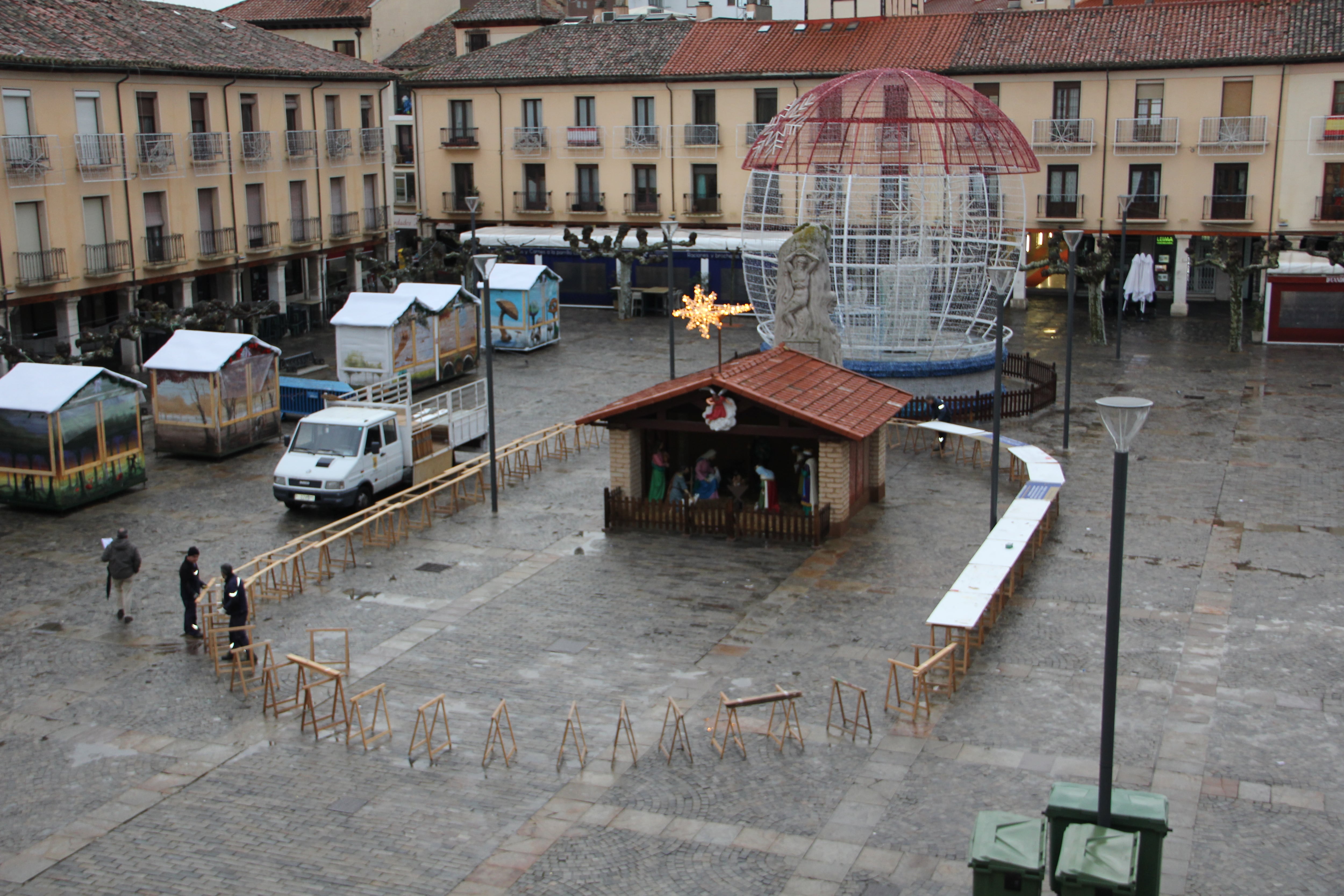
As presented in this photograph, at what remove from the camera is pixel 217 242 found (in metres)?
43.2

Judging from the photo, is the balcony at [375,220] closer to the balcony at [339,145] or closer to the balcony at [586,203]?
the balcony at [339,145]

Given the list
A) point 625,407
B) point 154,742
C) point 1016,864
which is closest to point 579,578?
point 625,407

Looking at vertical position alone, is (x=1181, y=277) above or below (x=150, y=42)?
below

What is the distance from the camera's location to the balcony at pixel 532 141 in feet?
173

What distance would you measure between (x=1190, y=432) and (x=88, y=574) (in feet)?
71.7

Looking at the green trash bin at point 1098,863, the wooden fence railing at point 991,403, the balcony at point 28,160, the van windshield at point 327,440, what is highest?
the balcony at point 28,160

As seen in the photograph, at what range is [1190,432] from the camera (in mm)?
30688

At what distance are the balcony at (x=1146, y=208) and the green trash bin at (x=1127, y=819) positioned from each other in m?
37.6

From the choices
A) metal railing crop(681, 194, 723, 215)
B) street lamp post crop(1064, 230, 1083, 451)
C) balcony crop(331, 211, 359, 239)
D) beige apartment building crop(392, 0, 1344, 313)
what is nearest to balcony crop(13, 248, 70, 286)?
Answer: balcony crop(331, 211, 359, 239)

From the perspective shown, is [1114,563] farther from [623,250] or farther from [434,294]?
[623,250]

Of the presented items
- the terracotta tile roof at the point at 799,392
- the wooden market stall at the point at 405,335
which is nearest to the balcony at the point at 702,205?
the wooden market stall at the point at 405,335

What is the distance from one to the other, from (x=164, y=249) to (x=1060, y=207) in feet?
92.3

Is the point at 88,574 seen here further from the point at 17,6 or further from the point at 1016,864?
the point at 17,6

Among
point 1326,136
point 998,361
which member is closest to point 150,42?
point 998,361
